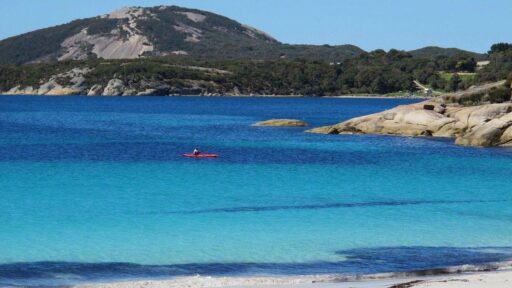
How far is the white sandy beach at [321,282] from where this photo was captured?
910 inches

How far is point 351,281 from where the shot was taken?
82.7ft

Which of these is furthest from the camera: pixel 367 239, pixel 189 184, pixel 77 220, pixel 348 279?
pixel 189 184

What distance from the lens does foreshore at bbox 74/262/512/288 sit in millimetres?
23172

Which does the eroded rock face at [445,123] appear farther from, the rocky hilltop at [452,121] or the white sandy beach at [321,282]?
the white sandy beach at [321,282]

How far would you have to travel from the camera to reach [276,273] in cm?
2691

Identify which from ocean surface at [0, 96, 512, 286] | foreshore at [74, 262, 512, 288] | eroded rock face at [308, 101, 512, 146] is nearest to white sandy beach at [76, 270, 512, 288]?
foreshore at [74, 262, 512, 288]

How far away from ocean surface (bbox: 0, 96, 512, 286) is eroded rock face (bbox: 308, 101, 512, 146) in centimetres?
343

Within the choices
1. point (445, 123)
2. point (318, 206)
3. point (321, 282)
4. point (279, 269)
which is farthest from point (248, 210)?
point (445, 123)

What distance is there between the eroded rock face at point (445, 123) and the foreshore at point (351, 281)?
49.8 m

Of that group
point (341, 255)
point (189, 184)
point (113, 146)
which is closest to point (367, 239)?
point (341, 255)

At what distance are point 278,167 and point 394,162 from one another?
9.01m

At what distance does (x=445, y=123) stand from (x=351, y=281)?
6198 centimetres

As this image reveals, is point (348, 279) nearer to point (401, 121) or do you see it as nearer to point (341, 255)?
point (341, 255)

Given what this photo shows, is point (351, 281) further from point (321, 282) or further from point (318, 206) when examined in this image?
point (318, 206)
